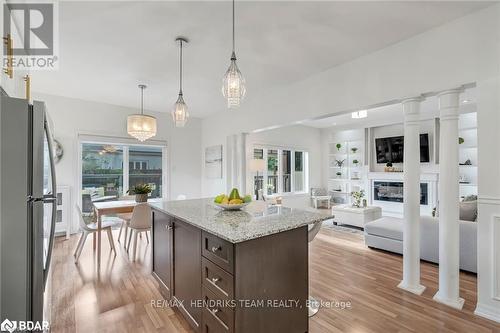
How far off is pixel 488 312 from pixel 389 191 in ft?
15.9

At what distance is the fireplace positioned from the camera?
6053 millimetres

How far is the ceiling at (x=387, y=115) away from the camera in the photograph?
4.61 metres

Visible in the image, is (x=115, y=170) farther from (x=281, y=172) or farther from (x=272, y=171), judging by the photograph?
(x=281, y=172)

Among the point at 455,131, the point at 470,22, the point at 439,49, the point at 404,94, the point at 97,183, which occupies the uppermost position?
the point at 470,22

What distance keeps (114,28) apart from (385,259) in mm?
4318

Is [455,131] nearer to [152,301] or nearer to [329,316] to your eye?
[329,316]

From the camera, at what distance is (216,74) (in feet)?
11.4

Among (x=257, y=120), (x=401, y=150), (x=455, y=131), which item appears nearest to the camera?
(x=455, y=131)

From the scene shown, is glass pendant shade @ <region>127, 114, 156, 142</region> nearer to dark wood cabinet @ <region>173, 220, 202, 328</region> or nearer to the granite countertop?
the granite countertop

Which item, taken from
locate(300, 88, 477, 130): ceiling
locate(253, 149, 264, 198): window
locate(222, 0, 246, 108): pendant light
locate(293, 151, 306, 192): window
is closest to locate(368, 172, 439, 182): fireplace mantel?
locate(300, 88, 477, 130): ceiling

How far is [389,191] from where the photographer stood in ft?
21.4

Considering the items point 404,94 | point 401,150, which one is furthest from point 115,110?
point 401,150

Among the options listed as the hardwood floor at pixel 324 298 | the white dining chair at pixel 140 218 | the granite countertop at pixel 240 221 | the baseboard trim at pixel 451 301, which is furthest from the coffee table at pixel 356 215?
the white dining chair at pixel 140 218

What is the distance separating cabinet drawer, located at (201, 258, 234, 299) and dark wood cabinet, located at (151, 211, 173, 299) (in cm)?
62
